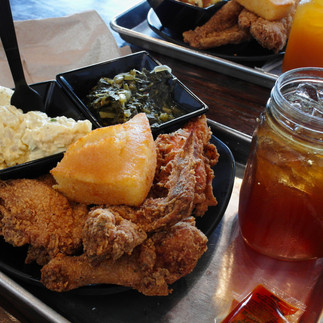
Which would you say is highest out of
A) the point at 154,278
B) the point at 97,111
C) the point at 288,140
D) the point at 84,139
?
the point at 288,140

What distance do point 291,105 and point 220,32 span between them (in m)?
1.76

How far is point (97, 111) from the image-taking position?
177 centimetres

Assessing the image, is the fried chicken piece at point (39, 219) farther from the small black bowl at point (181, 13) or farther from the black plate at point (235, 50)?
the small black bowl at point (181, 13)

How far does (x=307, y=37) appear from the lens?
85.4 inches

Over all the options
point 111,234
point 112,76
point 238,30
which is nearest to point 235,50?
point 238,30

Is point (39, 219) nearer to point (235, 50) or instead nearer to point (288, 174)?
point (288, 174)

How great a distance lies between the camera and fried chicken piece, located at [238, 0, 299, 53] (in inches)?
95.7

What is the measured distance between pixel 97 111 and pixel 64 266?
0.88 metres

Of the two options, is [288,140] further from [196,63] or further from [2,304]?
[196,63]

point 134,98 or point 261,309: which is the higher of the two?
point 134,98

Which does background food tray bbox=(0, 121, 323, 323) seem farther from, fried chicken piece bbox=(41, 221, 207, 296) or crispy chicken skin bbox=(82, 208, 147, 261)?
crispy chicken skin bbox=(82, 208, 147, 261)

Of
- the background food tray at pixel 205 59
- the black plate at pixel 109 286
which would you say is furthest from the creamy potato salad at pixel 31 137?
the background food tray at pixel 205 59

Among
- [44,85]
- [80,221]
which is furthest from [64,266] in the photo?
[44,85]

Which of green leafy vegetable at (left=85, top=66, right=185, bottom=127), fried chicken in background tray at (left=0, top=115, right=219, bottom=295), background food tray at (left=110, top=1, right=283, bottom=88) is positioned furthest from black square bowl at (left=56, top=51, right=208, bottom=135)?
background food tray at (left=110, top=1, right=283, bottom=88)
